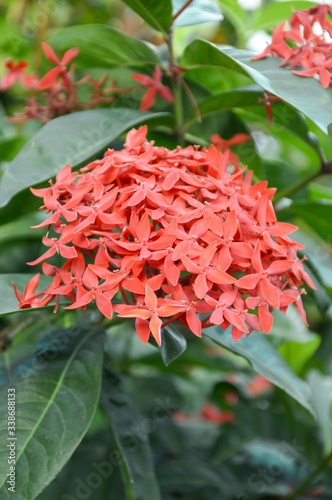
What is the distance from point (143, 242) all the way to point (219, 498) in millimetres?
748

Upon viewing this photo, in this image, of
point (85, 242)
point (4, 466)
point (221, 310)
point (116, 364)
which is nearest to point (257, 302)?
point (221, 310)

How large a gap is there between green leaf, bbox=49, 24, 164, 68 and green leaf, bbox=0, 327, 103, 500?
0.46 metres

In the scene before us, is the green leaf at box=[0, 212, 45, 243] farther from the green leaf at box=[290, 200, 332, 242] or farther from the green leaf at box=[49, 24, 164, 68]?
the green leaf at box=[290, 200, 332, 242]

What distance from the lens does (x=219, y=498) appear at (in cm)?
121

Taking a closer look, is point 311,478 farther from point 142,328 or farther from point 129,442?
point 142,328

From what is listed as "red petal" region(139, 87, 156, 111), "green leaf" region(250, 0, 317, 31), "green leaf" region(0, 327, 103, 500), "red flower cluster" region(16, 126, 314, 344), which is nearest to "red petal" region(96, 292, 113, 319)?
"red flower cluster" region(16, 126, 314, 344)

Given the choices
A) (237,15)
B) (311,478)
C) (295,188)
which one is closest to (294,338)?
(311,478)

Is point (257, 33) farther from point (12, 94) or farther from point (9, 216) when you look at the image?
point (12, 94)

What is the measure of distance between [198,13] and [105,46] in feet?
0.52

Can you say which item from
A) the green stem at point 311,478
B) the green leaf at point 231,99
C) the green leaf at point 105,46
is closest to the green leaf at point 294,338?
the green stem at point 311,478

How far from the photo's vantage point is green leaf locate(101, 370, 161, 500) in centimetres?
79

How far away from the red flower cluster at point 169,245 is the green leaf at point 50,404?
0.36 ft

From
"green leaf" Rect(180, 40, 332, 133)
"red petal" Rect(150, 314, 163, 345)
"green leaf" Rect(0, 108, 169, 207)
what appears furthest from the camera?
"green leaf" Rect(0, 108, 169, 207)

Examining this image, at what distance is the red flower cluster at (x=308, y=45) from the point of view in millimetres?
797
